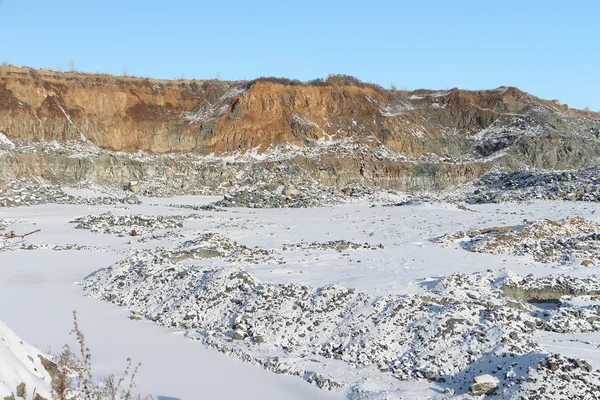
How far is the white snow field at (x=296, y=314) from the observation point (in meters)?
9.52

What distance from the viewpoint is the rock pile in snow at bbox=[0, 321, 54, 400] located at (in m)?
5.60

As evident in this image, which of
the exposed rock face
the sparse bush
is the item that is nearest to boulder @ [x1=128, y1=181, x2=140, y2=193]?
the exposed rock face

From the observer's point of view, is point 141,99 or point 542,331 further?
point 141,99

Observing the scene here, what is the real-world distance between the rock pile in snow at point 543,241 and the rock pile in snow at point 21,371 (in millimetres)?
16048

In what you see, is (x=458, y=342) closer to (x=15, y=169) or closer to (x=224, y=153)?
(x=15, y=169)

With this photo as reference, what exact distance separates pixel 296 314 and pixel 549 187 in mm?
30431

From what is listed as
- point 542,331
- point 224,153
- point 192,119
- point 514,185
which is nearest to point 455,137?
point 514,185

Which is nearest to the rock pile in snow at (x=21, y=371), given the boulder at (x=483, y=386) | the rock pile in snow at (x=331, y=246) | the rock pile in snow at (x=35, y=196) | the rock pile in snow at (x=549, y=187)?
the boulder at (x=483, y=386)

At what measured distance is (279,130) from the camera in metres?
57.7

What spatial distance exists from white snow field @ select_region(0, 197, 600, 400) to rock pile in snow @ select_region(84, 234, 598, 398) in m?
0.04

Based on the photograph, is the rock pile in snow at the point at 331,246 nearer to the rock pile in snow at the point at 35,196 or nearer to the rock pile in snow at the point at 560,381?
the rock pile in snow at the point at 560,381

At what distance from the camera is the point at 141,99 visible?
5884 centimetres

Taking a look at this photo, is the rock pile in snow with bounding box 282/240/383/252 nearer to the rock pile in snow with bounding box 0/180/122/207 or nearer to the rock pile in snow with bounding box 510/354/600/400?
the rock pile in snow with bounding box 510/354/600/400

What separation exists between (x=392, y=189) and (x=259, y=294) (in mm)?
39477
